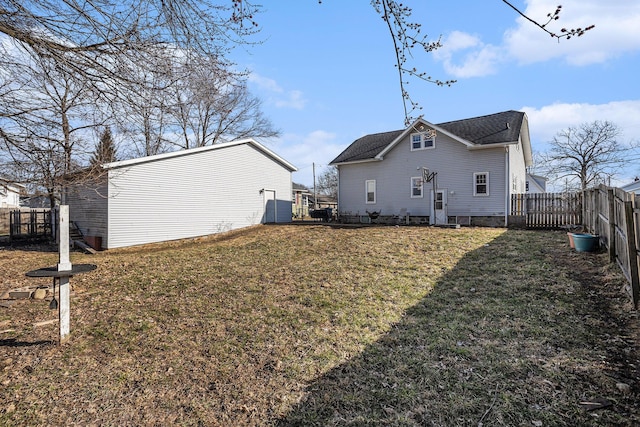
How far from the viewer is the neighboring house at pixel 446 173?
621 inches

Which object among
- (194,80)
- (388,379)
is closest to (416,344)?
(388,379)

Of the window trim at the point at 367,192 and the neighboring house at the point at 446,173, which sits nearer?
the neighboring house at the point at 446,173

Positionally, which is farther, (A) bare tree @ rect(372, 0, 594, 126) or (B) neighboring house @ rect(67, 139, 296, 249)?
(B) neighboring house @ rect(67, 139, 296, 249)

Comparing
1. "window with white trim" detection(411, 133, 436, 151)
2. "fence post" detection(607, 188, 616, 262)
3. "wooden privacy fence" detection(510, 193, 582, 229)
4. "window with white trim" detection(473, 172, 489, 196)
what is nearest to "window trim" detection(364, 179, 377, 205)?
"window with white trim" detection(411, 133, 436, 151)

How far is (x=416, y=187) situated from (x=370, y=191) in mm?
2981

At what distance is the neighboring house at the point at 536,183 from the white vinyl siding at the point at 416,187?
2239 cm

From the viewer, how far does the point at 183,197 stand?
1557 centimetres

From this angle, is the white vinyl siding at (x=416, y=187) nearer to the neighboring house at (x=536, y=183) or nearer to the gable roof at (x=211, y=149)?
the gable roof at (x=211, y=149)

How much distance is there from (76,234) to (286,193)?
1130 cm

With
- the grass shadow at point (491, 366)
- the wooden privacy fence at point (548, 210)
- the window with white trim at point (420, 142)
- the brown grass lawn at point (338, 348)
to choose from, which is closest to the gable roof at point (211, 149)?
the brown grass lawn at point (338, 348)

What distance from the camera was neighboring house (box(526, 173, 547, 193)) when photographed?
35.1m

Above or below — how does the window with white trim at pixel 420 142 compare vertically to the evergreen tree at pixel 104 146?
above

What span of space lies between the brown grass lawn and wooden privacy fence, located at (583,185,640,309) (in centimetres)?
38

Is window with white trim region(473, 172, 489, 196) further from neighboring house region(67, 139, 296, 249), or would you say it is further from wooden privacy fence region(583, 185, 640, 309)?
neighboring house region(67, 139, 296, 249)
